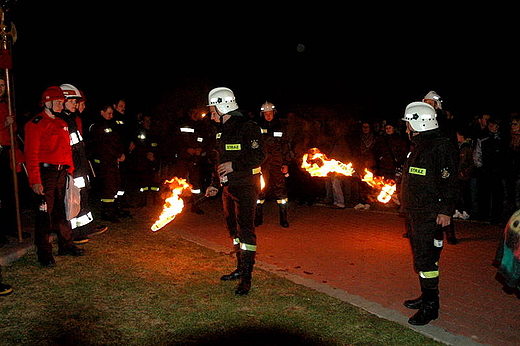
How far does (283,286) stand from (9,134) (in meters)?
4.95

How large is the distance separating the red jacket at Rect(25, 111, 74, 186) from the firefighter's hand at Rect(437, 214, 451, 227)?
16.7 feet

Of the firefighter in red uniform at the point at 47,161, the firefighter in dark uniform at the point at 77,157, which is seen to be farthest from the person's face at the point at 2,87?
the firefighter in red uniform at the point at 47,161

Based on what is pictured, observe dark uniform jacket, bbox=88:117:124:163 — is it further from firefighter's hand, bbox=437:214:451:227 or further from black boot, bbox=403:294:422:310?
firefighter's hand, bbox=437:214:451:227

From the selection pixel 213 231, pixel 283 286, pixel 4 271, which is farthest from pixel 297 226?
pixel 4 271

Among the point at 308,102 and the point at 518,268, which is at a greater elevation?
the point at 308,102

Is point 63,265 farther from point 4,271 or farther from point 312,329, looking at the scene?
point 312,329

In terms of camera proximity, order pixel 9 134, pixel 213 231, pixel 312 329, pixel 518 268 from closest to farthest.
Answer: pixel 518 268
pixel 312 329
pixel 9 134
pixel 213 231

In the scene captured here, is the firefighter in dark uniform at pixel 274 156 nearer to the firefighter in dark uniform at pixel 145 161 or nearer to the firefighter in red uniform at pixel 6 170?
the firefighter in dark uniform at pixel 145 161

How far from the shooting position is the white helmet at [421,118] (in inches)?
209

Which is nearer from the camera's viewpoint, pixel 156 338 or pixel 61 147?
pixel 156 338

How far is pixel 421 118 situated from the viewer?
531 centimetres

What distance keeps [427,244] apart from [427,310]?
27.7 inches

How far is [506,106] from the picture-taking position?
16.4m

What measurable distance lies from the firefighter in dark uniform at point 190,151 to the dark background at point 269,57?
5010mm
